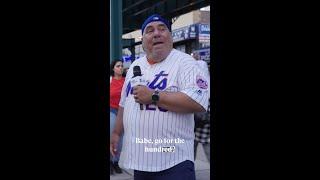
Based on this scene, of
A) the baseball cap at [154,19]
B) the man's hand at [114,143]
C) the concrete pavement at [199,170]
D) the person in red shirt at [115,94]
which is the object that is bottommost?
the concrete pavement at [199,170]

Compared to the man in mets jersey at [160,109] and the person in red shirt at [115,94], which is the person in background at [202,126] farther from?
the person in red shirt at [115,94]

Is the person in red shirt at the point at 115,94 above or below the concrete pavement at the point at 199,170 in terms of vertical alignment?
above

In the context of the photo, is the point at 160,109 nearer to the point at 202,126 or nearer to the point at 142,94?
the point at 142,94

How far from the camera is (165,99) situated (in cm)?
291

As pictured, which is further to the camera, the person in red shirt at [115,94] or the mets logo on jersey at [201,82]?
the person in red shirt at [115,94]

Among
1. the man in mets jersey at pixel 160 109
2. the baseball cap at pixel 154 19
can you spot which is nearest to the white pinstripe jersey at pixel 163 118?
the man in mets jersey at pixel 160 109

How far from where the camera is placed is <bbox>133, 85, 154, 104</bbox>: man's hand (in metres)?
2.93

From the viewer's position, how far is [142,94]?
9.66 ft

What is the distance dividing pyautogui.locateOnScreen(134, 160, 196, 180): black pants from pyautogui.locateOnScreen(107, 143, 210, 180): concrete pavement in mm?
89

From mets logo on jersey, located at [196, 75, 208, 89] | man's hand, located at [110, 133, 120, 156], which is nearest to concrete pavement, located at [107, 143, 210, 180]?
man's hand, located at [110, 133, 120, 156]

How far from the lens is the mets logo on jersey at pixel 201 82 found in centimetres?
292

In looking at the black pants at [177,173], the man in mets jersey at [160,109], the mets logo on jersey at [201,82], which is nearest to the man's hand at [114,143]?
the man in mets jersey at [160,109]
